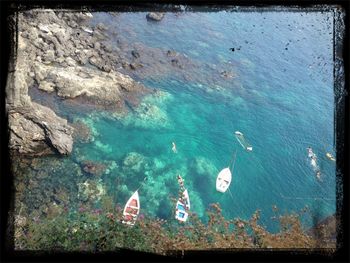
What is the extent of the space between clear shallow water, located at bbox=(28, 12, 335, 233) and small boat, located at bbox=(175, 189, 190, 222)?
646 mm

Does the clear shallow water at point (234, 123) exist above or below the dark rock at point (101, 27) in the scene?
below

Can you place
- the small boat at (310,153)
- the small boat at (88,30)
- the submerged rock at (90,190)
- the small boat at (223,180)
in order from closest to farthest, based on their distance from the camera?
the submerged rock at (90,190) < the small boat at (223,180) < the small boat at (310,153) < the small boat at (88,30)

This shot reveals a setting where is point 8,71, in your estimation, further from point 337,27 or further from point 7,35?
point 337,27

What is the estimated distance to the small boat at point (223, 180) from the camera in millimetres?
22750

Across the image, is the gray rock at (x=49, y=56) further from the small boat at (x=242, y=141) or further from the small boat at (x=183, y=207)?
the small boat at (x=242, y=141)

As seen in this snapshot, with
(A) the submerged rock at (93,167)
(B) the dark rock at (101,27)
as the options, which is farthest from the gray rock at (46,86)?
(B) the dark rock at (101,27)

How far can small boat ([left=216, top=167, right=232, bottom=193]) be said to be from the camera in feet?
74.6

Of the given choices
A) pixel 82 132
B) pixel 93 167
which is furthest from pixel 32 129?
pixel 93 167

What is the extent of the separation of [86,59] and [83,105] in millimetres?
6077

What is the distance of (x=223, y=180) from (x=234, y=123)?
7.30 metres

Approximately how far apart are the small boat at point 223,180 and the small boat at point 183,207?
2.96 metres

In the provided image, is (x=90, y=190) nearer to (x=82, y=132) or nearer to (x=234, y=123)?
(x=82, y=132)

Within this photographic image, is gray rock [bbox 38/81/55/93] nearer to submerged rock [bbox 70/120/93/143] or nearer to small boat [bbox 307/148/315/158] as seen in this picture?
submerged rock [bbox 70/120/93/143]

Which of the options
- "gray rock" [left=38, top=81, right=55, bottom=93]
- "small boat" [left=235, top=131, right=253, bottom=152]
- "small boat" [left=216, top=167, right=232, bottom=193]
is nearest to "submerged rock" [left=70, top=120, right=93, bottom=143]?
"gray rock" [left=38, top=81, right=55, bottom=93]
